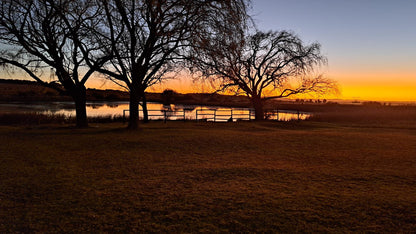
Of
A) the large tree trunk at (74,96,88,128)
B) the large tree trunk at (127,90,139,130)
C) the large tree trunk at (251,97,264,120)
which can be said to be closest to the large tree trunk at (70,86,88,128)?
the large tree trunk at (74,96,88,128)

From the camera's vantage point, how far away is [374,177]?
675 cm

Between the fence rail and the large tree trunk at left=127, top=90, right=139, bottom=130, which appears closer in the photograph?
the large tree trunk at left=127, top=90, right=139, bottom=130

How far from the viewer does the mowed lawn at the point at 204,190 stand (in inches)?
161

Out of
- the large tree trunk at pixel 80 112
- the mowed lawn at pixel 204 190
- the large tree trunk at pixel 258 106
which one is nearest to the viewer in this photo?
the mowed lawn at pixel 204 190

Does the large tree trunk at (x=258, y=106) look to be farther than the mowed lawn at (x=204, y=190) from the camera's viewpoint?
Yes

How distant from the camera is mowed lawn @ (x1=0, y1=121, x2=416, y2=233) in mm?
4094

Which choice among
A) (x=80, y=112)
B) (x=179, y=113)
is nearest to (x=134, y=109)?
(x=80, y=112)

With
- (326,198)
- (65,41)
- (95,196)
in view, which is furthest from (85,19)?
(326,198)

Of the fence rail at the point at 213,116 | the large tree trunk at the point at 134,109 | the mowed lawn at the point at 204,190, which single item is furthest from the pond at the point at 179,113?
the mowed lawn at the point at 204,190

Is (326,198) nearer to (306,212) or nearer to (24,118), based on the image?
(306,212)

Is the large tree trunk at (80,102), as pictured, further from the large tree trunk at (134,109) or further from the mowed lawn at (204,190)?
the mowed lawn at (204,190)

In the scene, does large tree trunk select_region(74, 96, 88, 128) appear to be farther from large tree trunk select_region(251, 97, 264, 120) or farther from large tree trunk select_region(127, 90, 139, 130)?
large tree trunk select_region(251, 97, 264, 120)

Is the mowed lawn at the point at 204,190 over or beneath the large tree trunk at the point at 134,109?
beneath

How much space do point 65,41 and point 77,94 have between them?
3279mm
